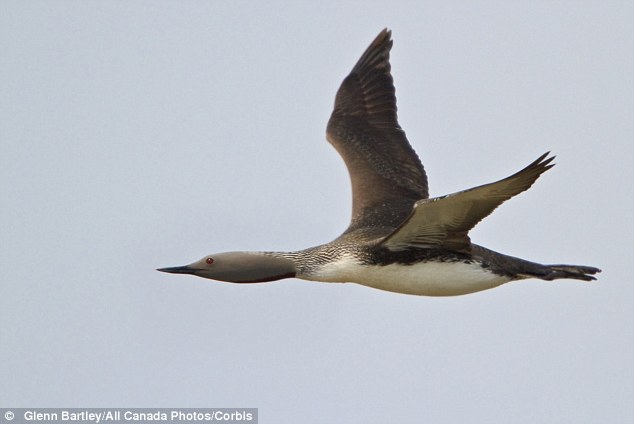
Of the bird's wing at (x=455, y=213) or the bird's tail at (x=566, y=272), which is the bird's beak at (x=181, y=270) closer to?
the bird's wing at (x=455, y=213)

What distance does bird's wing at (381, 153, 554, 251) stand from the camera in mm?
14320

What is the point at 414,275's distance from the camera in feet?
54.0

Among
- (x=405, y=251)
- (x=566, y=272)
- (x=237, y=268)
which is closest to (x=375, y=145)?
(x=405, y=251)

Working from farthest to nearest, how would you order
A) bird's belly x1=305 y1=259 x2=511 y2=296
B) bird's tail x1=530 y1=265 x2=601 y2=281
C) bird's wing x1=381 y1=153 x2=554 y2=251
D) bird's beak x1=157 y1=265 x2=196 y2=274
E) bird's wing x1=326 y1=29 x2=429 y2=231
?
bird's wing x1=326 y1=29 x2=429 y2=231 < bird's tail x1=530 y1=265 x2=601 y2=281 < bird's belly x1=305 y1=259 x2=511 y2=296 < bird's beak x1=157 y1=265 x2=196 y2=274 < bird's wing x1=381 y1=153 x2=554 y2=251

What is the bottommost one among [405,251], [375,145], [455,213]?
[405,251]

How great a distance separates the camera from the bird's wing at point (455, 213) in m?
14.3

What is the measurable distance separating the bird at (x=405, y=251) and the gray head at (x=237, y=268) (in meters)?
0.01

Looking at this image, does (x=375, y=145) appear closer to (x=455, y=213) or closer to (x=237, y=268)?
(x=455, y=213)

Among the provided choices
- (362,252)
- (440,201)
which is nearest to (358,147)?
(362,252)

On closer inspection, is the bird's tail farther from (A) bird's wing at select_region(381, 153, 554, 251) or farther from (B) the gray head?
(B) the gray head

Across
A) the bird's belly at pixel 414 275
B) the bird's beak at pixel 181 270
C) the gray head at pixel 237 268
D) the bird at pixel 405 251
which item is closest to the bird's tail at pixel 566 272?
the bird at pixel 405 251

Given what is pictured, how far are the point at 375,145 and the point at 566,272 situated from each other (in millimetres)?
4384

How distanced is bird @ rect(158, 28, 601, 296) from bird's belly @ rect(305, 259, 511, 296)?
1cm

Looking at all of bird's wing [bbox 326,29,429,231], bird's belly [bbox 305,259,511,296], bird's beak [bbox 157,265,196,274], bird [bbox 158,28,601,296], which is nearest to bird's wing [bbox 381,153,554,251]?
bird [bbox 158,28,601,296]
